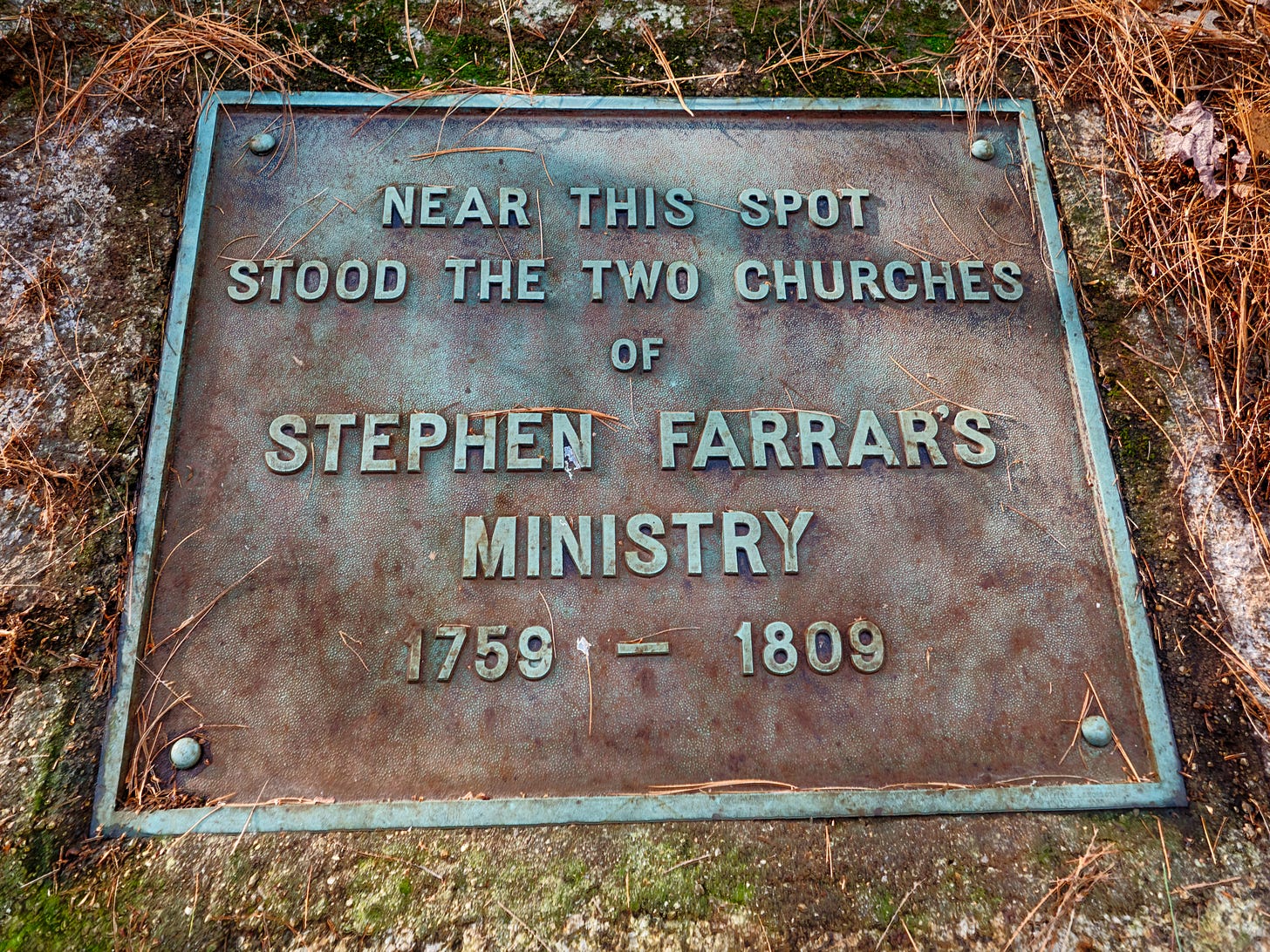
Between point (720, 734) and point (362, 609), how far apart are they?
0.89 meters

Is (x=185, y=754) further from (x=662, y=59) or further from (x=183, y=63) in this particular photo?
(x=662, y=59)

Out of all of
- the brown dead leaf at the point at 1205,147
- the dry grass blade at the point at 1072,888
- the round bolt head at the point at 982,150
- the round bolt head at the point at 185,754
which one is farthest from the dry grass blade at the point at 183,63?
the dry grass blade at the point at 1072,888

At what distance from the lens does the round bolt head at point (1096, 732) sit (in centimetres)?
170

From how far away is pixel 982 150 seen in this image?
2.25m

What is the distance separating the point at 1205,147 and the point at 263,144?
2763 mm

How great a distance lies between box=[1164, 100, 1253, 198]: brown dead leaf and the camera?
7.14ft

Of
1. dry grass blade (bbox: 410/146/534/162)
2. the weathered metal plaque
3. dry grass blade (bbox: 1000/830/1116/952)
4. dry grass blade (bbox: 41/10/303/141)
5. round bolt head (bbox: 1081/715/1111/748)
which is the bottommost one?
dry grass blade (bbox: 1000/830/1116/952)

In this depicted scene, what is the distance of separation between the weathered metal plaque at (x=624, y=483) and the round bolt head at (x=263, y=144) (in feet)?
0.04

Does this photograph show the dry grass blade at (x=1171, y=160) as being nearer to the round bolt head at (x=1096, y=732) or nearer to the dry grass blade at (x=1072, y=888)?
the round bolt head at (x=1096, y=732)

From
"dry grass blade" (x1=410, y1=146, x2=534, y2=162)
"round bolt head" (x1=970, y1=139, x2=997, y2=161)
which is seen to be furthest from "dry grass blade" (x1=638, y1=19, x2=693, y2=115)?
"round bolt head" (x1=970, y1=139, x2=997, y2=161)

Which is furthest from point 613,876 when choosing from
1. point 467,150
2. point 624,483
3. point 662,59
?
point 662,59

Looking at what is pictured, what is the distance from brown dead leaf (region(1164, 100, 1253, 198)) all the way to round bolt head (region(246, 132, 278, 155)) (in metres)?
2.66

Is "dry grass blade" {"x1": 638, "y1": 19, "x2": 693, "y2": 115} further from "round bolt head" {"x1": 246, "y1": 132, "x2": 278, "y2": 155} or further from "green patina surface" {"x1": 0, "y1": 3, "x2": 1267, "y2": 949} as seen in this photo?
"green patina surface" {"x1": 0, "y1": 3, "x2": 1267, "y2": 949}

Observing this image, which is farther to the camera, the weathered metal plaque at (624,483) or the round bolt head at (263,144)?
the round bolt head at (263,144)
